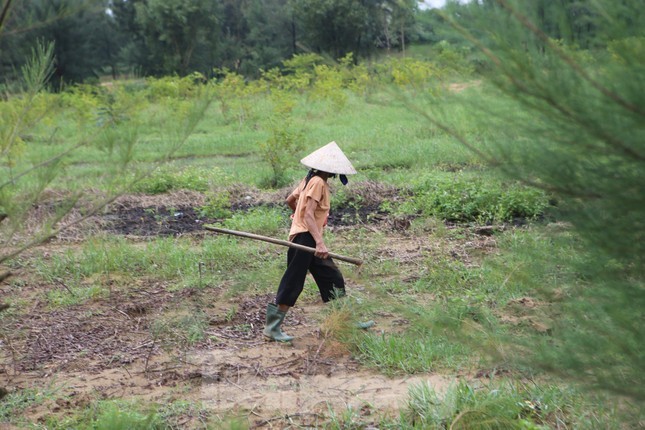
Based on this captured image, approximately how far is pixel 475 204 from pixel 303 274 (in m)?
3.48

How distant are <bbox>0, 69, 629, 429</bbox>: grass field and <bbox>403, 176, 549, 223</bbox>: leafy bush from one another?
25 millimetres

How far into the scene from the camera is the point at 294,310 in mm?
5750

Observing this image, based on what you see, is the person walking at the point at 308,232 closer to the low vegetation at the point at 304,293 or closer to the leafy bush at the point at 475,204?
the low vegetation at the point at 304,293

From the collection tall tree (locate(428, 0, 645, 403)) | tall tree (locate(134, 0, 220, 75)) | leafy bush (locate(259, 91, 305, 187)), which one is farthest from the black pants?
tall tree (locate(134, 0, 220, 75))

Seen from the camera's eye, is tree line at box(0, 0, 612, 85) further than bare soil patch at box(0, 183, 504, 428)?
Yes

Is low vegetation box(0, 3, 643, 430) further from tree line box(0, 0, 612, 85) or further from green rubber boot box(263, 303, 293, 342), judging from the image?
tree line box(0, 0, 612, 85)

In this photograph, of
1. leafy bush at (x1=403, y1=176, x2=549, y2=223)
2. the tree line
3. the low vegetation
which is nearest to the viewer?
the low vegetation

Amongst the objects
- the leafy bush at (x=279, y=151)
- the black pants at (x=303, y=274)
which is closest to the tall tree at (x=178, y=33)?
the leafy bush at (x=279, y=151)

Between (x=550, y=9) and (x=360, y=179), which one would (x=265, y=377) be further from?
(x=360, y=179)

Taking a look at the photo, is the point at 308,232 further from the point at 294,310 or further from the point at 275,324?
the point at 294,310

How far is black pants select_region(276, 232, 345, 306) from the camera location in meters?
4.99

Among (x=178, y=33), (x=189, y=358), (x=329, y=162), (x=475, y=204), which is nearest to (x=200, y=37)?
(x=178, y=33)

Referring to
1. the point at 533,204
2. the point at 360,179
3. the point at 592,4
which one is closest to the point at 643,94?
the point at 592,4

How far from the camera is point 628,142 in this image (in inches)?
75.0
